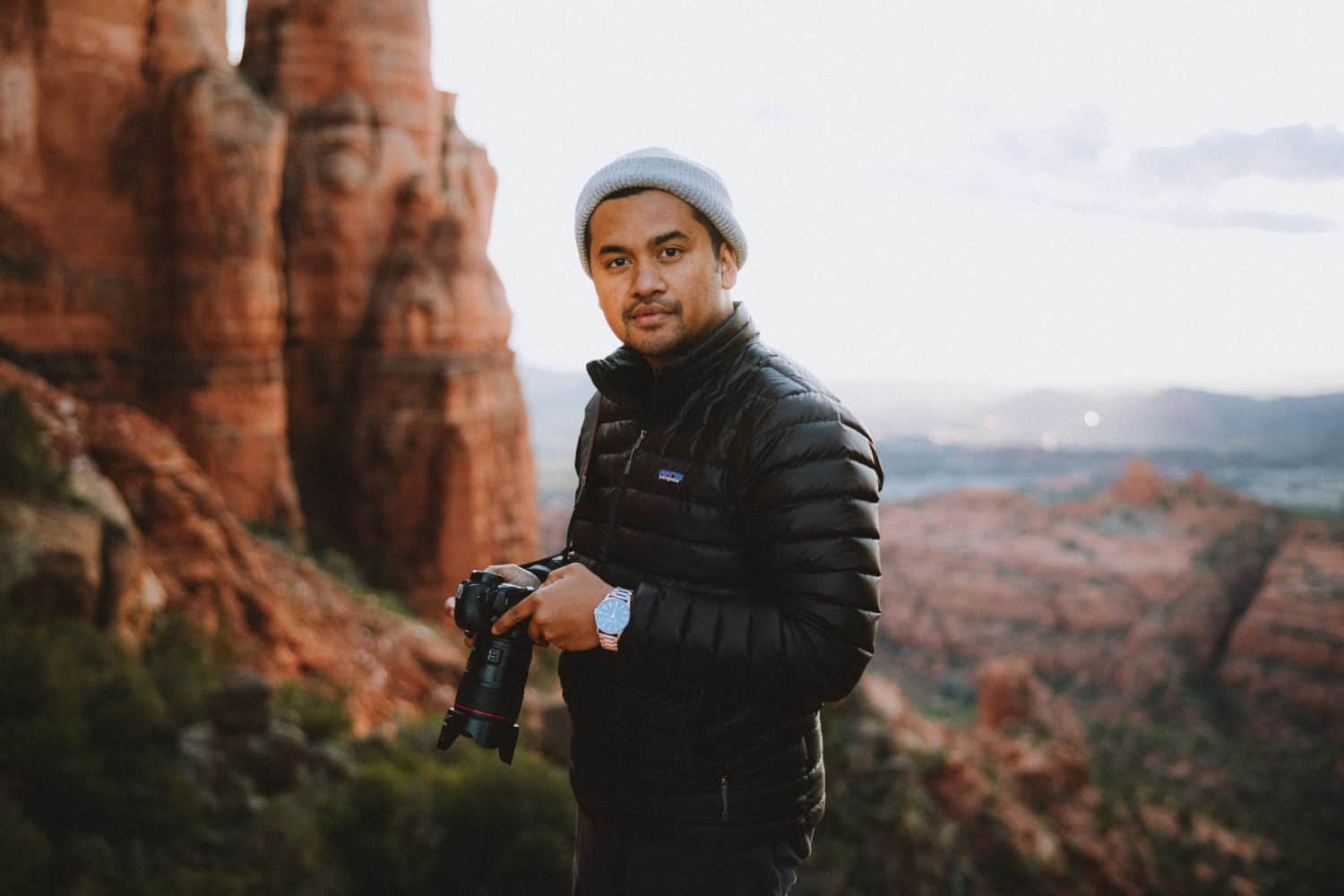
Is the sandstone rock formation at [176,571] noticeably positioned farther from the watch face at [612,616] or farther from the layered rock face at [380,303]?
the watch face at [612,616]

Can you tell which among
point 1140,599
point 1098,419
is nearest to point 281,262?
point 1140,599

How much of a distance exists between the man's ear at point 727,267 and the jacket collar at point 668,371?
0.05m

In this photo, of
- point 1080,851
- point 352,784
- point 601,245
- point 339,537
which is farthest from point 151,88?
point 1080,851

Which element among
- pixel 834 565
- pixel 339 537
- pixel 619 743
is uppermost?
pixel 834 565

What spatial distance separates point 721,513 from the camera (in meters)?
1.50

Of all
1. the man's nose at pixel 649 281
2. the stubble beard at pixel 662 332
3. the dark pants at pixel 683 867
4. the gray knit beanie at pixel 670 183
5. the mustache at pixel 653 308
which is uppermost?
the gray knit beanie at pixel 670 183

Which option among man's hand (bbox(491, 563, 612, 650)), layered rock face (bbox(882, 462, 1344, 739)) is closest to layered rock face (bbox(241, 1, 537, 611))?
man's hand (bbox(491, 563, 612, 650))

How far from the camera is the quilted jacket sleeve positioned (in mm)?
1375

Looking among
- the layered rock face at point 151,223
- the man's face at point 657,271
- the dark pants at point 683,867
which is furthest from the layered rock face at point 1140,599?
the man's face at point 657,271

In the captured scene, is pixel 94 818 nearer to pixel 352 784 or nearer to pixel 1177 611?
pixel 352 784

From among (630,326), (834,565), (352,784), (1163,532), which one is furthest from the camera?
(1163,532)

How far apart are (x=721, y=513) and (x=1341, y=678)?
3612 cm

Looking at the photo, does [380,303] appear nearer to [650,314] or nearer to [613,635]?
[650,314]

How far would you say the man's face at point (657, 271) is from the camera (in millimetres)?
1593
